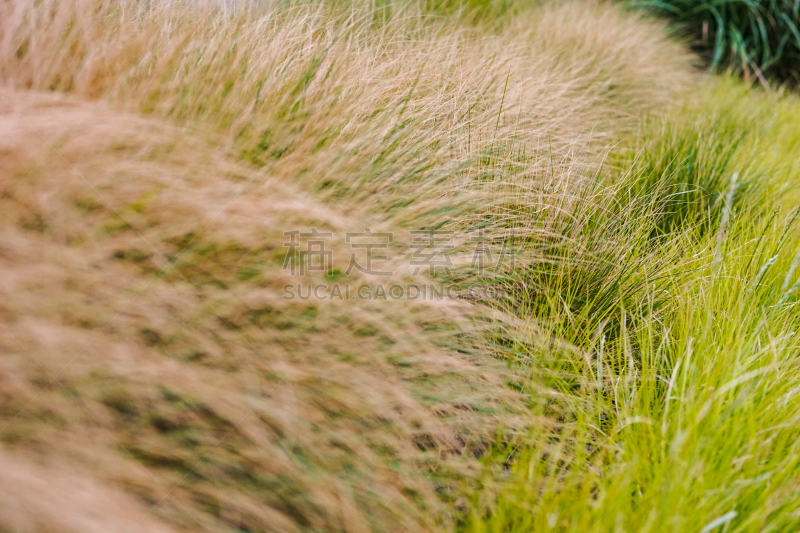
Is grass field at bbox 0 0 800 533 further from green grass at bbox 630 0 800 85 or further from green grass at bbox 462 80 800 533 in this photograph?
green grass at bbox 630 0 800 85

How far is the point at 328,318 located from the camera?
39.6 inches

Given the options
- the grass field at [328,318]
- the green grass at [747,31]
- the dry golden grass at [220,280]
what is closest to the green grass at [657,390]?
the grass field at [328,318]

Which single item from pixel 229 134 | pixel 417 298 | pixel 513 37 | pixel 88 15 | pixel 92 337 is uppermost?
pixel 513 37

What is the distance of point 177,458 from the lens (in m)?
0.84

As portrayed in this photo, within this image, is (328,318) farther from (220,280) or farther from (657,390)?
(657,390)

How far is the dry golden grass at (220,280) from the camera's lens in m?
0.82

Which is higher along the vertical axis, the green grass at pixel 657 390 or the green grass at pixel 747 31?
the green grass at pixel 747 31

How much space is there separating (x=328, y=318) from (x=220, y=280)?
23 centimetres

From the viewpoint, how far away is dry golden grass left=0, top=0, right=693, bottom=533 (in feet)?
2.69

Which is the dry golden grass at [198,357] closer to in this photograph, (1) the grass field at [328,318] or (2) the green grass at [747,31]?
(1) the grass field at [328,318]

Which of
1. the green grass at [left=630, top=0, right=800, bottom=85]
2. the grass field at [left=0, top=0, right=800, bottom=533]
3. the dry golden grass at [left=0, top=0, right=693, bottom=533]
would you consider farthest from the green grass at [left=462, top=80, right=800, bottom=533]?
the green grass at [left=630, top=0, right=800, bottom=85]

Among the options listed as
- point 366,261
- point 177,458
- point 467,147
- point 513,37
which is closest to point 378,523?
point 177,458

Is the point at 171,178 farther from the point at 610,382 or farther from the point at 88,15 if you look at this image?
the point at 610,382

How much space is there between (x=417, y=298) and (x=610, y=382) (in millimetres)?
554
